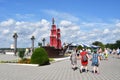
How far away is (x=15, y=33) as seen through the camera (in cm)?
6225

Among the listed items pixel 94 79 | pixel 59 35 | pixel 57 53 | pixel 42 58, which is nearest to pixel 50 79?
pixel 94 79

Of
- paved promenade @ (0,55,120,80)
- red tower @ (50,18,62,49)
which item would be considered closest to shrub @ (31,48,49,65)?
paved promenade @ (0,55,120,80)

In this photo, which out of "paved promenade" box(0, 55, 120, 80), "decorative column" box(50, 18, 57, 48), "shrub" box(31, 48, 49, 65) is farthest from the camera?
"decorative column" box(50, 18, 57, 48)

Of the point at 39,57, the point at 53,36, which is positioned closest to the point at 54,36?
→ the point at 53,36

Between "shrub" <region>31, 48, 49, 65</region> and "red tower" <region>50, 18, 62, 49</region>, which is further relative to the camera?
"red tower" <region>50, 18, 62, 49</region>

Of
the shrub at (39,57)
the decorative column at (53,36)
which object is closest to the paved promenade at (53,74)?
the shrub at (39,57)

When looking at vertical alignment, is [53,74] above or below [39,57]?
below

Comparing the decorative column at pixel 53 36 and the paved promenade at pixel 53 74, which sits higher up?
the decorative column at pixel 53 36

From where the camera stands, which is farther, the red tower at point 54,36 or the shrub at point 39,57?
the red tower at point 54,36

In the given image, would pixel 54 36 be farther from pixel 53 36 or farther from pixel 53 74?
pixel 53 74

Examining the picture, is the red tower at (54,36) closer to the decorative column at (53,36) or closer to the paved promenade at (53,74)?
the decorative column at (53,36)

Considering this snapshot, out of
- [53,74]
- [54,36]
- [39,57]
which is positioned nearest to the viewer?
[53,74]

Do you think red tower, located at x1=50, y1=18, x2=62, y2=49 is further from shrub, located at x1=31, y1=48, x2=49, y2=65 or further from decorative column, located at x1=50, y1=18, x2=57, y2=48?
shrub, located at x1=31, y1=48, x2=49, y2=65

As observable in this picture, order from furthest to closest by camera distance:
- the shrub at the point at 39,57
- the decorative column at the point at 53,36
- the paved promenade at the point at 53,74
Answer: the decorative column at the point at 53,36
the shrub at the point at 39,57
the paved promenade at the point at 53,74
